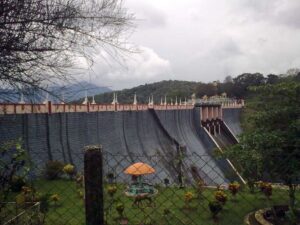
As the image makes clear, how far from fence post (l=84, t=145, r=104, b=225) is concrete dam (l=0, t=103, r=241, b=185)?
2.89m

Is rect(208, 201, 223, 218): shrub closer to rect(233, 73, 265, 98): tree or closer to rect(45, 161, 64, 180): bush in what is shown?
rect(45, 161, 64, 180): bush

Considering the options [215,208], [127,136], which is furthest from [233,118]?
[215,208]

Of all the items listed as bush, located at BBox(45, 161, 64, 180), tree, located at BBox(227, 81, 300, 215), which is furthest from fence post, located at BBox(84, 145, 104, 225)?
bush, located at BBox(45, 161, 64, 180)

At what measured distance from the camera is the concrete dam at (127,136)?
12953 mm

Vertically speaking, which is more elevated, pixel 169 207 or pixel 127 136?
pixel 127 136

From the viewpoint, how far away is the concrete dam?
1295 centimetres

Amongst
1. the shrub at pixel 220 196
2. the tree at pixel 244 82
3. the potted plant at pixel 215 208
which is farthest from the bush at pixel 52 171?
the tree at pixel 244 82

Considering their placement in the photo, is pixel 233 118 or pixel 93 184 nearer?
pixel 93 184

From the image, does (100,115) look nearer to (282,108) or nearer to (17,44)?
(282,108)

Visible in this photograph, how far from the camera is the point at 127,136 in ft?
73.8

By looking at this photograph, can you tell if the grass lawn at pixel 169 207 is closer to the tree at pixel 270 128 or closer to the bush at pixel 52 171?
the bush at pixel 52 171

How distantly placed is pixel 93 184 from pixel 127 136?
1995 cm

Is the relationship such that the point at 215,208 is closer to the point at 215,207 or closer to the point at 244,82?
the point at 215,207

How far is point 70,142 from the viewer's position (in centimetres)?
1678
